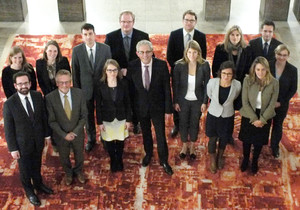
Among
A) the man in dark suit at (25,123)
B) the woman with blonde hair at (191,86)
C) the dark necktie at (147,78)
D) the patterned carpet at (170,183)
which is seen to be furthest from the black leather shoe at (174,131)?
the man in dark suit at (25,123)

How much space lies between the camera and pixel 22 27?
10.6 metres

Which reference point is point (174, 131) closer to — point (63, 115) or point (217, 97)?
point (217, 97)

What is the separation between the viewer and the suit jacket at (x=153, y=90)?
5.66m

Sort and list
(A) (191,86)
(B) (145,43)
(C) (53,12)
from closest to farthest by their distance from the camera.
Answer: (B) (145,43) < (A) (191,86) < (C) (53,12)

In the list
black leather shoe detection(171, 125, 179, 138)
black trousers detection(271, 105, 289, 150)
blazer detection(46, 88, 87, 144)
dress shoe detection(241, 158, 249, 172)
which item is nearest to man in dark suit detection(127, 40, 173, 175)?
blazer detection(46, 88, 87, 144)

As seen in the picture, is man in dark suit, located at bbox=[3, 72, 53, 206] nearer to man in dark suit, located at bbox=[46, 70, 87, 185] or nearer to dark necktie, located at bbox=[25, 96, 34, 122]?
dark necktie, located at bbox=[25, 96, 34, 122]

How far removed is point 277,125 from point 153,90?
71.7 inches

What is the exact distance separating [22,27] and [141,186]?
6.05 metres

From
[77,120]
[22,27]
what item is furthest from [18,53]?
[22,27]

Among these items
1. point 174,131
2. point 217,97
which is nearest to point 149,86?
point 217,97

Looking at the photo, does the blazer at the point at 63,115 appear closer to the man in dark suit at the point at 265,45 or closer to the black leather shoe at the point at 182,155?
the black leather shoe at the point at 182,155

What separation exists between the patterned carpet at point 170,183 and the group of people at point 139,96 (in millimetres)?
136

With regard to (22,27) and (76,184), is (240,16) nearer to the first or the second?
(22,27)

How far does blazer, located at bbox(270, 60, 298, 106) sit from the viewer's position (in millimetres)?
5895
